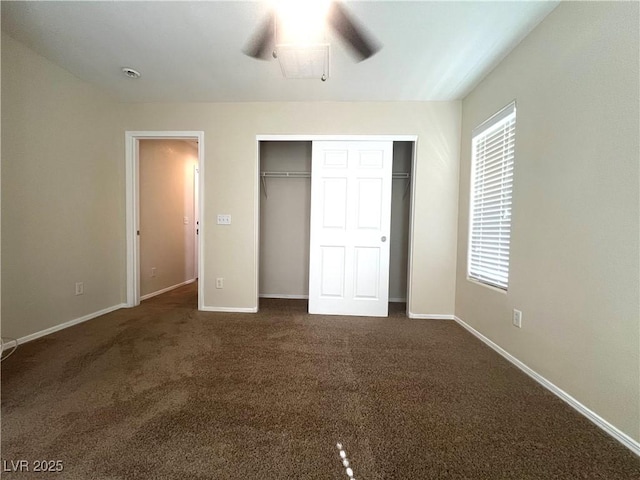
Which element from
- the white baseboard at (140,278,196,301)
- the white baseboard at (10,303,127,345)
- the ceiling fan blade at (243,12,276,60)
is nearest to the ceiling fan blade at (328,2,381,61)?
the ceiling fan blade at (243,12,276,60)

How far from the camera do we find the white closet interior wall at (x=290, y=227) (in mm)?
3547

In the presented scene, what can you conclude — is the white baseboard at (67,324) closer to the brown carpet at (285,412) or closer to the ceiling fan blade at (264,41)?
the brown carpet at (285,412)

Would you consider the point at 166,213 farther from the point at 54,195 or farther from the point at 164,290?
the point at 54,195

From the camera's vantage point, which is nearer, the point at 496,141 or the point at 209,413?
the point at 209,413

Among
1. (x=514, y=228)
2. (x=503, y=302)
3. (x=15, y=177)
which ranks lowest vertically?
(x=503, y=302)

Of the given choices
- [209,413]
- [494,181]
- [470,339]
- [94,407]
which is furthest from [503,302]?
[94,407]

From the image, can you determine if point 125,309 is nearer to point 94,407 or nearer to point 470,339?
point 94,407

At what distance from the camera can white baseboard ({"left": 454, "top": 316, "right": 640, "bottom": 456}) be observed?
1115mm

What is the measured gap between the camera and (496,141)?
7.14ft

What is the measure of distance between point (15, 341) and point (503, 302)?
157 inches

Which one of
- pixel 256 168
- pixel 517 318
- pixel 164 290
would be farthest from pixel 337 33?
pixel 164 290

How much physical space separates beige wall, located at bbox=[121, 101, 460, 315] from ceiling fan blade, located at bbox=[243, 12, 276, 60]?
0.80 m

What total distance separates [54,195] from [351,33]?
2.98 metres

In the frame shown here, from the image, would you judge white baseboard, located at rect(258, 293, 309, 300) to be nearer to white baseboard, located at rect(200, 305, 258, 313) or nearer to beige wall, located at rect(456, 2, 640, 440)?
white baseboard, located at rect(200, 305, 258, 313)
